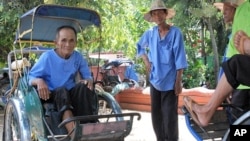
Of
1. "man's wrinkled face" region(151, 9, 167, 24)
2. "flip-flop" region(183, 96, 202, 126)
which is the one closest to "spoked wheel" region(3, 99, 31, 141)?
"flip-flop" region(183, 96, 202, 126)

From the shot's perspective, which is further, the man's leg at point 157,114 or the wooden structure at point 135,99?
the wooden structure at point 135,99

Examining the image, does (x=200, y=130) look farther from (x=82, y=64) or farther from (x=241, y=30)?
(x=82, y=64)

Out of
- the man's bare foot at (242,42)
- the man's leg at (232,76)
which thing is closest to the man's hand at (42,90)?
the man's leg at (232,76)

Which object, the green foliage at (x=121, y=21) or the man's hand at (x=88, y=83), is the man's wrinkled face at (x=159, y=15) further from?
the green foliage at (x=121, y=21)

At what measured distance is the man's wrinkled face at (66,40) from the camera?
410 centimetres

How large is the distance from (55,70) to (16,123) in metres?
0.68

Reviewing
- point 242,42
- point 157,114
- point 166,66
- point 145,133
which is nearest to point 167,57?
point 166,66

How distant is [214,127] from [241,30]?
0.85 m

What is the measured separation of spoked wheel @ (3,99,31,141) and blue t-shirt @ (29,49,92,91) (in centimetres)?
36

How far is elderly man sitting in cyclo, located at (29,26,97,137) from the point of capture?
378 centimetres

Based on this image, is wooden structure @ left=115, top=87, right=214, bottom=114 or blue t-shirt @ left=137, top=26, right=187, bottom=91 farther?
wooden structure @ left=115, top=87, right=214, bottom=114

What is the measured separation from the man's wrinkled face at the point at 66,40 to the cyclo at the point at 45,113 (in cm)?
23

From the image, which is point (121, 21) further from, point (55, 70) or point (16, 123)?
point (16, 123)

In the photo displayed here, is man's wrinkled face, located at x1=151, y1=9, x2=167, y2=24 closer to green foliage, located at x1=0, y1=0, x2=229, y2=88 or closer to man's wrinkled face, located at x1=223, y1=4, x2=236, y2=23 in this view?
man's wrinkled face, located at x1=223, y1=4, x2=236, y2=23
